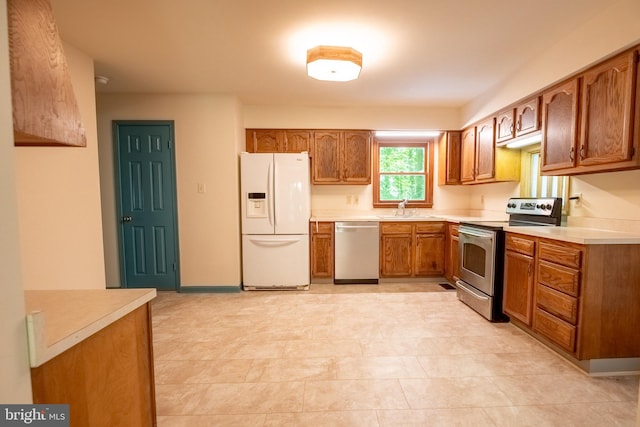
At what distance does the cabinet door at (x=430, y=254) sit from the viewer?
12.5 feet

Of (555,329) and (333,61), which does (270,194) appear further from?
(555,329)

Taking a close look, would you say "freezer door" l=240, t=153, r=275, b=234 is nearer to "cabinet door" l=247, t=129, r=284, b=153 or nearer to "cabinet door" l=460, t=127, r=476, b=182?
"cabinet door" l=247, t=129, r=284, b=153

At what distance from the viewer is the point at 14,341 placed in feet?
1.96

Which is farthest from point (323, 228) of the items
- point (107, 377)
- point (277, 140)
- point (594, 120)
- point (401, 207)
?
point (107, 377)

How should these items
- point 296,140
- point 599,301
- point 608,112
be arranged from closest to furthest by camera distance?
point 599,301 < point 608,112 < point 296,140

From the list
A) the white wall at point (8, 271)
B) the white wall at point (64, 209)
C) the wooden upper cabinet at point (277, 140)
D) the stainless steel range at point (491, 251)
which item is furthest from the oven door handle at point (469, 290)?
the white wall at point (64, 209)

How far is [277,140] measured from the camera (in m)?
3.95

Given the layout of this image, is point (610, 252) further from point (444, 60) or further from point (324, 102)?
point (324, 102)

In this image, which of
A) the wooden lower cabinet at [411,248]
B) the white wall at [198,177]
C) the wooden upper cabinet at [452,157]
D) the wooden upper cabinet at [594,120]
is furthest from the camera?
the wooden upper cabinet at [452,157]

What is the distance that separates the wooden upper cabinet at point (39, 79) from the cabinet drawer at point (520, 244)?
2880 mm

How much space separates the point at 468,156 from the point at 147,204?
429cm

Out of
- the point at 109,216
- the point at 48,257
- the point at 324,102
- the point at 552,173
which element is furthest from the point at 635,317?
the point at 109,216

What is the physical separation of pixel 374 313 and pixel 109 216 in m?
3.41

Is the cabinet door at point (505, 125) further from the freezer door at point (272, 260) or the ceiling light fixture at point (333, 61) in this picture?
the freezer door at point (272, 260)
